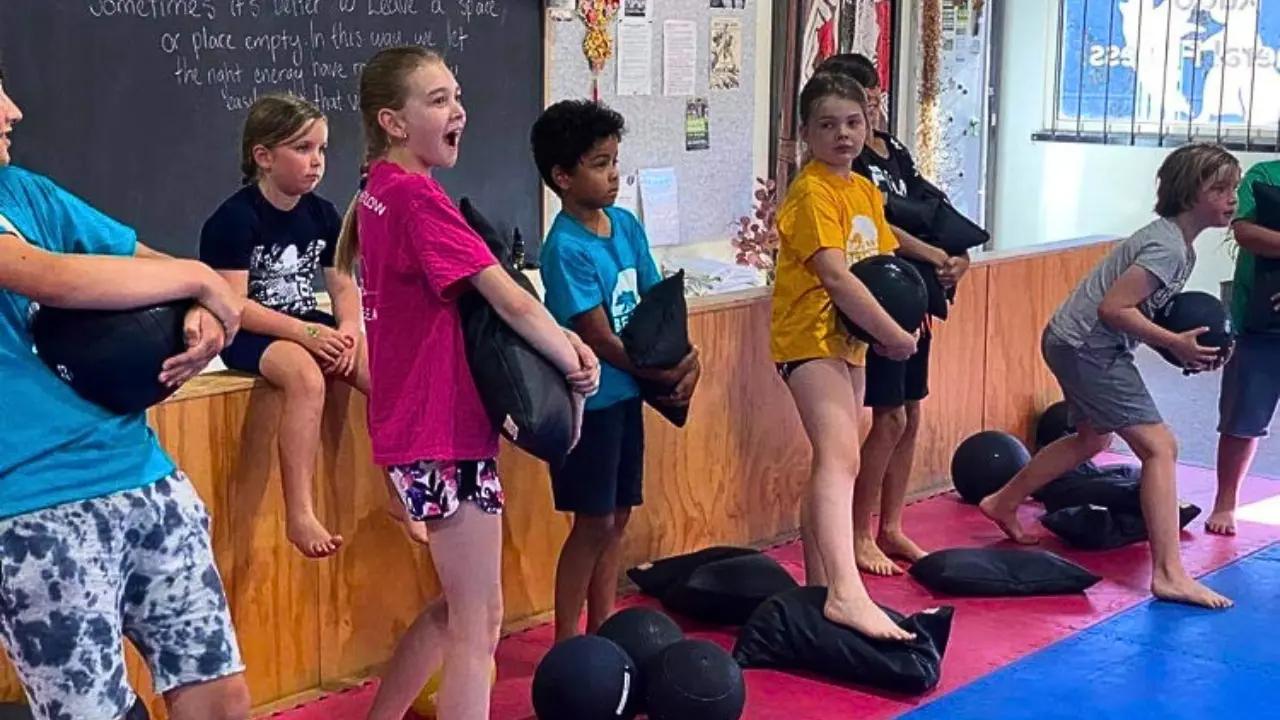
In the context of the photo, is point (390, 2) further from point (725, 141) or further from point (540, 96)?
point (725, 141)

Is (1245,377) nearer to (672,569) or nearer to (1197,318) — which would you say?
(1197,318)

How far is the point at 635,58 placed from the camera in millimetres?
6902

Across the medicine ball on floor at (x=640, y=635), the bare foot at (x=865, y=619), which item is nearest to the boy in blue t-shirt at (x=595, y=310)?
the medicine ball on floor at (x=640, y=635)

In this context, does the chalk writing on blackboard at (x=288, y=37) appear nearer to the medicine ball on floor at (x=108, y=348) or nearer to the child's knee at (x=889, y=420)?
the child's knee at (x=889, y=420)

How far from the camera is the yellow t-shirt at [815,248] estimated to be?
4.17 m

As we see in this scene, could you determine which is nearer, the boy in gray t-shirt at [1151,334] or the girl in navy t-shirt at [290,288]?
the girl in navy t-shirt at [290,288]

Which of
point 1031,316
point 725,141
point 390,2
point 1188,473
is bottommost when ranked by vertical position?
point 1188,473

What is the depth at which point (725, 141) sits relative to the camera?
24.6 ft

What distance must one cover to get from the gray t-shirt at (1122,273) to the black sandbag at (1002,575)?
648mm

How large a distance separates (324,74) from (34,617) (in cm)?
352

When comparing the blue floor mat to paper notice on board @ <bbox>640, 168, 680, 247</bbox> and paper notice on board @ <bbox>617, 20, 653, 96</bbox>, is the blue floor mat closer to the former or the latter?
paper notice on board @ <bbox>640, 168, 680, 247</bbox>

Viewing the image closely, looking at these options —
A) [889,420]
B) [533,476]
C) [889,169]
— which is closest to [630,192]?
[889,169]

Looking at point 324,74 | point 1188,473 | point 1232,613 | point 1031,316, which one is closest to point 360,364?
point 324,74

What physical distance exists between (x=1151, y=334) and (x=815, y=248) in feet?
3.52
